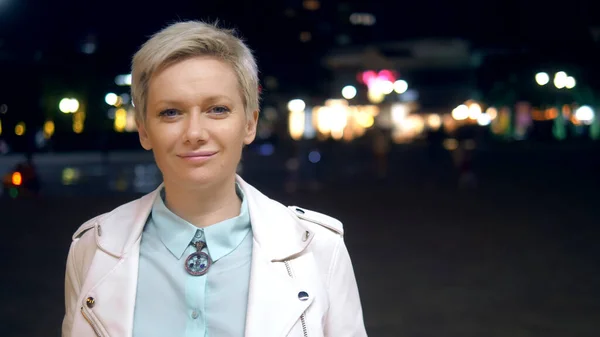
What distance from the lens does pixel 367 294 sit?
8.37m

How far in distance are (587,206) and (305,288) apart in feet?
52.6

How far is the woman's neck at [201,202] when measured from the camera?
231 centimetres

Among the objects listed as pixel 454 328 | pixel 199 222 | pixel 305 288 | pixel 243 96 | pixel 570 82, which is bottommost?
pixel 454 328

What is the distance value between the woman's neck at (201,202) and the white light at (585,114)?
65.9 metres

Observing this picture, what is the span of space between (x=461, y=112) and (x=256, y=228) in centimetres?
7113

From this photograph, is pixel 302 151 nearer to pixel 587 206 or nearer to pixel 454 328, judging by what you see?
pixel 587 206

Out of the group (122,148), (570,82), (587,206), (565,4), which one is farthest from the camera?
(570,82)

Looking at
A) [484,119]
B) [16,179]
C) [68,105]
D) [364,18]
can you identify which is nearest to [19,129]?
[68,105]

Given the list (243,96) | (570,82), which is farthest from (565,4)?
(243,96)

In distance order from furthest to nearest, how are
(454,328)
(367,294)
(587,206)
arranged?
(587,206), (367,294), (454,328)

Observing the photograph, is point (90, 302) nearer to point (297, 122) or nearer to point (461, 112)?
point (297, 122)

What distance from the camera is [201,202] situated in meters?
2.32

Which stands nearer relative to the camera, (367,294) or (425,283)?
(367,294)

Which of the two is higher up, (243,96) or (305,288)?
(243,96)
